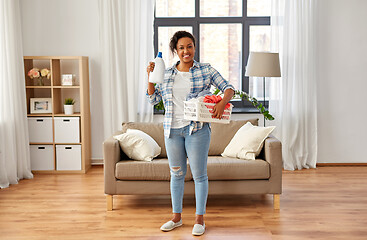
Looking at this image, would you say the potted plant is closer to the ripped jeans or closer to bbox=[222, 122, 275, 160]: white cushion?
bbox=[222, 122, 275, 160]: white cushion

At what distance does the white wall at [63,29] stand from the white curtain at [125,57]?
0.18m

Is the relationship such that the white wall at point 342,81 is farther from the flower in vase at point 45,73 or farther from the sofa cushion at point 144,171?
the flower in vase at point 45,73

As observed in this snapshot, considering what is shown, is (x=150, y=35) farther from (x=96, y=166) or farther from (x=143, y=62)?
(x=96, y=166)

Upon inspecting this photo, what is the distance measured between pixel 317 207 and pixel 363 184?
1024mm

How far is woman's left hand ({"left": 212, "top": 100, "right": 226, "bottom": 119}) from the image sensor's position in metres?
2.90

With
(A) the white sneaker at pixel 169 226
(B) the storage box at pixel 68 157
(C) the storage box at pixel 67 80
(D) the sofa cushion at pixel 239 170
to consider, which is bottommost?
(A) the white sneaker at pixel 169 226

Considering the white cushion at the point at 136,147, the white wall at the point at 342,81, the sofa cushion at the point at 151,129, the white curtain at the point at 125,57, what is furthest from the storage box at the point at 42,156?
the white wall at the point at 342,81

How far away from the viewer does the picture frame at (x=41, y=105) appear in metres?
5.15

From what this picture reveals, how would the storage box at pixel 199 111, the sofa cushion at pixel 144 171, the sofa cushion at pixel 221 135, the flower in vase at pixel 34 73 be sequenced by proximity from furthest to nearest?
1. the flower in vase at pixel 34 73
2. the sofa cushion at pixel 221 135
3. the sofa cushion at pixel 144 171
4. the storage box at pixel 199 111

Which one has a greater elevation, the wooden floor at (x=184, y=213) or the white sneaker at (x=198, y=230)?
the white sneaker at (x=198, y=230)

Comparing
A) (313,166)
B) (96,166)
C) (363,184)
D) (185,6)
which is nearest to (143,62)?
(185,6)

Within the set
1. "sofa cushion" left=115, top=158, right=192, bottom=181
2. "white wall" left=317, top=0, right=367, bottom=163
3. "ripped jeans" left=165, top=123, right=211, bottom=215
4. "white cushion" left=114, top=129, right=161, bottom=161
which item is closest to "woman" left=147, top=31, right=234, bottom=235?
"ripped jeans" left=165, top=123, right=211, bottom=215

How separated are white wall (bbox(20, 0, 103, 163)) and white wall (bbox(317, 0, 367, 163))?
8.64ft

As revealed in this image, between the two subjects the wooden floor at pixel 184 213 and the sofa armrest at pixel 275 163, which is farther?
the sofa armrest at pixel 275 163
